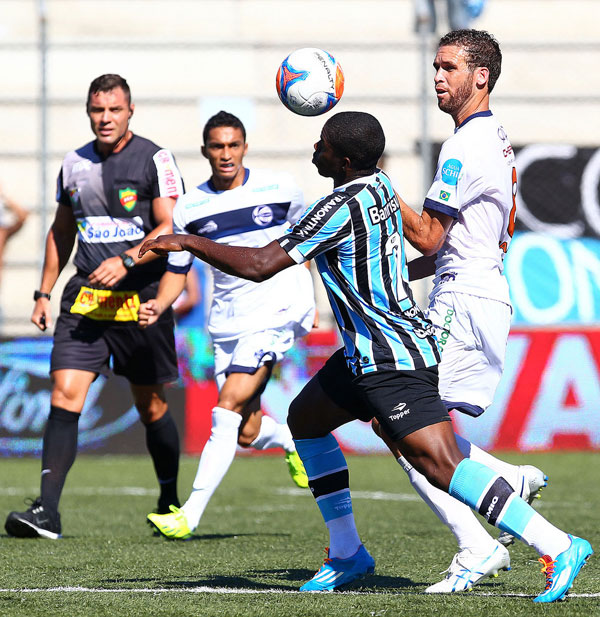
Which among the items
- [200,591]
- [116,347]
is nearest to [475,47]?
[200,591]

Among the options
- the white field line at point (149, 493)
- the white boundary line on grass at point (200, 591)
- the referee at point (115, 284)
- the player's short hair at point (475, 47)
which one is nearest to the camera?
the white boundary line on grass at point (200, 591)

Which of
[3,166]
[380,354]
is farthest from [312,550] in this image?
[3,166]

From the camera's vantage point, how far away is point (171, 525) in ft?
20.5

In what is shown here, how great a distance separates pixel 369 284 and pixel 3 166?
9.49 m

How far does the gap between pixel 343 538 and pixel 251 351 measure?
1.94 meters

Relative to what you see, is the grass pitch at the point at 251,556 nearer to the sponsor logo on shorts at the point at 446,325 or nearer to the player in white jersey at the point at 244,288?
the player in white jersey at the point at 244,288

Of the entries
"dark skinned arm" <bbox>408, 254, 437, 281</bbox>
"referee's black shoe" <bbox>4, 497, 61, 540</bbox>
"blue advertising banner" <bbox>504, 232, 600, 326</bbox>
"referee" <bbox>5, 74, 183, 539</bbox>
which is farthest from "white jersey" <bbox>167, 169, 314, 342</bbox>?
"blue advertising banner" <bbox>504, 232, 600, 326</bbox>

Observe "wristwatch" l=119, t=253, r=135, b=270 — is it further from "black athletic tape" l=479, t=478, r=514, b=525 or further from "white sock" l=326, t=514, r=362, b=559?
"black athletic tape" l=479, t=478, r=514, b=525

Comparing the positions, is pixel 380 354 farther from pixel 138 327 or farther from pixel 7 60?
pixel 7 60

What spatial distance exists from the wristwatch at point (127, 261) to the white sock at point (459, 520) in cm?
236

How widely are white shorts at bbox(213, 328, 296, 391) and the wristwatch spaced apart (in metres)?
0.68

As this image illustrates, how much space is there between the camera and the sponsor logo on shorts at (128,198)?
6.96m

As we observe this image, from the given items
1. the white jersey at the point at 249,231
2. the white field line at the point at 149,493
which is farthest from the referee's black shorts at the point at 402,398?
the white field line at the point at 149,493

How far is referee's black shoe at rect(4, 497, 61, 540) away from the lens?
647 cm
